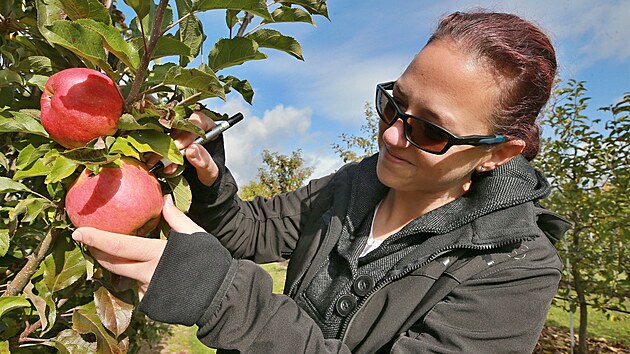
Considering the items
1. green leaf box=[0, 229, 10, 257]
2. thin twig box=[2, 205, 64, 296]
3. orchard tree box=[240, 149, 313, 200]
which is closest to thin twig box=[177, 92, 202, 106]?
thin twig box=[2, 205, 64, 296]

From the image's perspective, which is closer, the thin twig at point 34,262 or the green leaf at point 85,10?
the green leaf at point 85,10

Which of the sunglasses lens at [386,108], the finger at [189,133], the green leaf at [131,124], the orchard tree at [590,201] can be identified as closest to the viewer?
the green leaf at [131,124]

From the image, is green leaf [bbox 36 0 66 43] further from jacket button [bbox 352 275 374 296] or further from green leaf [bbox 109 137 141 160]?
jacket button [bbox 352 275 374 296]

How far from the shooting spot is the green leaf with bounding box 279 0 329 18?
1.00 meters

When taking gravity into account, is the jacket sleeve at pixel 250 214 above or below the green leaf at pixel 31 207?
below

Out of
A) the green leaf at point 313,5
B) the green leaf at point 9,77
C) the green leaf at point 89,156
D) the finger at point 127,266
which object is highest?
the green leaf at point 313,5

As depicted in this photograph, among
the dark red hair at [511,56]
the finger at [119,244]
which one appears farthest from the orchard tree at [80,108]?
the dark red hair at [511,56]

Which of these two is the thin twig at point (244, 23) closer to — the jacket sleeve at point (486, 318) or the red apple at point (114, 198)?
the red apple at point (114, 198)

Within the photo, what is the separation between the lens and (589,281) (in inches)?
177

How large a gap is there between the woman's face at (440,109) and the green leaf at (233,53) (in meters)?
0.44

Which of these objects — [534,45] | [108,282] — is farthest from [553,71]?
[108,282]

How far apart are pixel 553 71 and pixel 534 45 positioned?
0.45 feet

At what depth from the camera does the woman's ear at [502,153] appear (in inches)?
52.2

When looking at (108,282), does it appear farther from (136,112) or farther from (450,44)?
(450,44)
